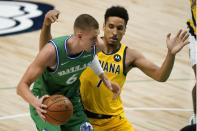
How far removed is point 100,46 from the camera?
746cm

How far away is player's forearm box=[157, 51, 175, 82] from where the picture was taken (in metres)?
7.02

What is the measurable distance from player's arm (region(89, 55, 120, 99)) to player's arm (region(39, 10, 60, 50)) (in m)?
0.58

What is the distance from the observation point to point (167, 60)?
7.08 meters

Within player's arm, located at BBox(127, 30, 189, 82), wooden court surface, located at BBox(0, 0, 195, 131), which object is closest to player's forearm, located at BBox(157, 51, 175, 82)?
player's arm, located at BBox(127, 30, 189, 82)

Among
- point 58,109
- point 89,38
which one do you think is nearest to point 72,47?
point 89,38

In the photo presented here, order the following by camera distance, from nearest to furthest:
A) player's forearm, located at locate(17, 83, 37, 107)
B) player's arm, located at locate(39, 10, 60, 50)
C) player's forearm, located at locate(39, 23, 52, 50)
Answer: player's forearm, located at locate(17, 83, 37, 107)
player's arm, located at locate(39, 10, 60, 50)
player's forearm, located at locate(39, 23, 52, 50)

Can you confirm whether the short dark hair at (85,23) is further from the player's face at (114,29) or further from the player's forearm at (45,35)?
the player's face at (114,29)

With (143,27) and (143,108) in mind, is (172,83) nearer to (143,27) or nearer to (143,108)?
(143,108)

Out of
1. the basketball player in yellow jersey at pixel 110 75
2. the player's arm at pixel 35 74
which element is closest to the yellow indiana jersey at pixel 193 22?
the basketball player in yellow jersey at pixel 110 75

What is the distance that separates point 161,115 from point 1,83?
2.75 meters

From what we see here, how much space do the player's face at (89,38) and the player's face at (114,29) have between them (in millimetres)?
775

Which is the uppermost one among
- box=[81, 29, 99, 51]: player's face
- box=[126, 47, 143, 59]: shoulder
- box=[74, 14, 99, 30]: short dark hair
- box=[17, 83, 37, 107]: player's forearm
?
box=[74, 14, 99, 30]: short dark hair

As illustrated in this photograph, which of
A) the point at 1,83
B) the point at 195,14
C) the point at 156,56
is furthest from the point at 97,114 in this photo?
the point at 156,56

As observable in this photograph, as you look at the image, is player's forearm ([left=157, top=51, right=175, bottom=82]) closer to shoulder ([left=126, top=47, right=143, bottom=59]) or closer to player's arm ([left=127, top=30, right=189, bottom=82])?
player's arm ([left=127, top=30, right=189, bottom=82])
